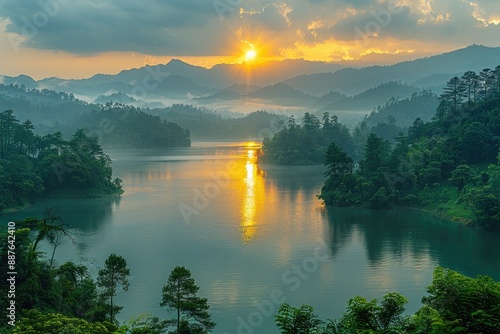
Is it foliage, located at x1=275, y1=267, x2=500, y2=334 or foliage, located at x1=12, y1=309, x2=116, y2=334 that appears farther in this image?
foliage, located at x1=275, y1=267, x2=500, y2=334

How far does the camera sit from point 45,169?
63.5 meters

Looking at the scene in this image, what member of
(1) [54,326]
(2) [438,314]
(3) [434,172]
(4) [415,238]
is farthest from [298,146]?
(1) [54,326]

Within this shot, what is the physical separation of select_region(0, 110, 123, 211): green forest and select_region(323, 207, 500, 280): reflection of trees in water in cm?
2893

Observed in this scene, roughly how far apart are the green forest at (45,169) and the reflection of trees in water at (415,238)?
94.9 feet

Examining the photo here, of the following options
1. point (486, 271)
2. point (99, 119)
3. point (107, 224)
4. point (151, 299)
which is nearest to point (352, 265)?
point (486, 271)

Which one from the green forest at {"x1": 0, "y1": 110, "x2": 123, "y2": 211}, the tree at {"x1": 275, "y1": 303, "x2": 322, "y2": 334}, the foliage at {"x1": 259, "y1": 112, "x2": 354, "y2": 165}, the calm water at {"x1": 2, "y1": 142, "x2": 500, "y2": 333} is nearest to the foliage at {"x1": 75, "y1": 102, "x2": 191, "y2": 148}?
the foliage at {"x1": 259, "y1": 112, "x2": 354, "y2": 165}

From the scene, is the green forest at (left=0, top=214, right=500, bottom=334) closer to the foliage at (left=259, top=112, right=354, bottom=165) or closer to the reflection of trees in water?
the reflection of trees in water

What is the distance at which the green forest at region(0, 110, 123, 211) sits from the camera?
57.2m

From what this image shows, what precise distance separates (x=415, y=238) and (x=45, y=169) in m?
42.7

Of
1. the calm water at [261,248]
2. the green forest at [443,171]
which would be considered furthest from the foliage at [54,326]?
the green forest at [443,171]

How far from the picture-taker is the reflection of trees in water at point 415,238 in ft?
119

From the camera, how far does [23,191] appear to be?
2259 inches

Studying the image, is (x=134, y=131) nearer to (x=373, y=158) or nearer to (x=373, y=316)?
(x=373, y=158)

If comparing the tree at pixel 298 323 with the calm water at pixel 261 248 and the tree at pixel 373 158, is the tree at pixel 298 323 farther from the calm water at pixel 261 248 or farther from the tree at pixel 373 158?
the tree at pixel 373 158
